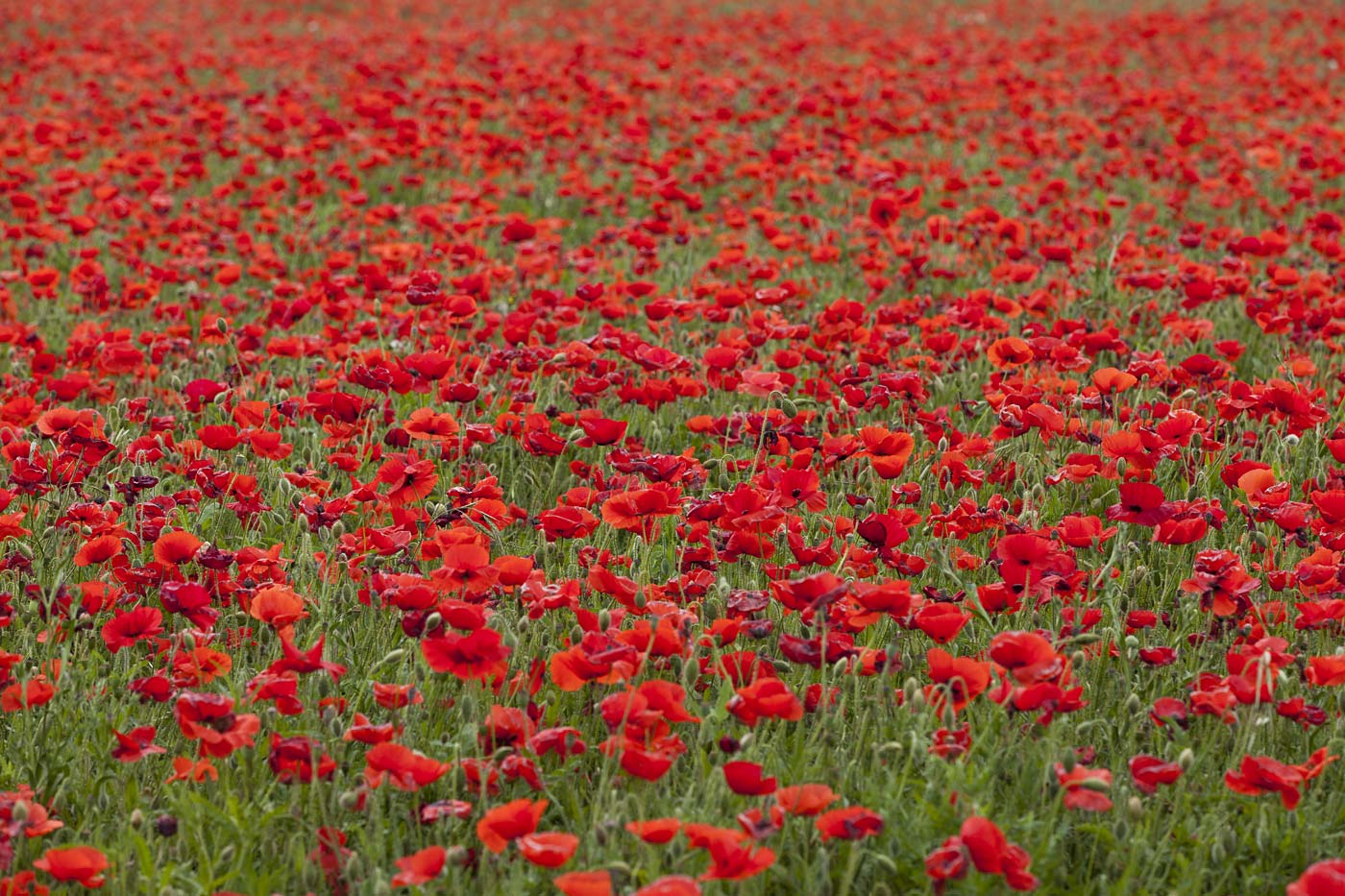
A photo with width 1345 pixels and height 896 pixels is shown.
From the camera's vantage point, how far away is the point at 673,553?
10.8 feet

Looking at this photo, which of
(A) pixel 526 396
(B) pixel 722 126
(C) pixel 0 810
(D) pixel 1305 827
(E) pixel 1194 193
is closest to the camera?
(C) pixel 0 810

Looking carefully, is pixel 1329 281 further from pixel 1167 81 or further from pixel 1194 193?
pixel 1167 81

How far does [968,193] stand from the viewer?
26.0 feet

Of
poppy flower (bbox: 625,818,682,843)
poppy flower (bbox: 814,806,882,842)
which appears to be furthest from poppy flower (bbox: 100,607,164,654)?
poppy flower (bbox: 814,806,882,842)

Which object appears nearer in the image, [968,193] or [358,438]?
[358,438]

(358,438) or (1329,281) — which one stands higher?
(1329,281)

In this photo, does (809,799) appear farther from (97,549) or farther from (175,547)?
(97,549)

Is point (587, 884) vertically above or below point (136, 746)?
above

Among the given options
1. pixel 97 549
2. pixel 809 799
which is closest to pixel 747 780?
pixel 809 799

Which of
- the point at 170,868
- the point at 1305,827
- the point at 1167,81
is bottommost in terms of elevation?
the point at 170,868

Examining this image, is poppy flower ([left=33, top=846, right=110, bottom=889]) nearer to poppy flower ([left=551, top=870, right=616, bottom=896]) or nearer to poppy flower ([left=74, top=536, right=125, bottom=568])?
poppy flower ([left=551, top=870, right=616, bottom=896])

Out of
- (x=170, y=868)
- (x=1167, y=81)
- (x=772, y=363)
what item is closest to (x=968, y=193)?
(x=772, y=363)

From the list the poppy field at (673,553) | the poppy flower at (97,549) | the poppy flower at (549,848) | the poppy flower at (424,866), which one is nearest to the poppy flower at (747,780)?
the poppy field at (673,553)

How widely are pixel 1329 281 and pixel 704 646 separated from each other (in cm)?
385
